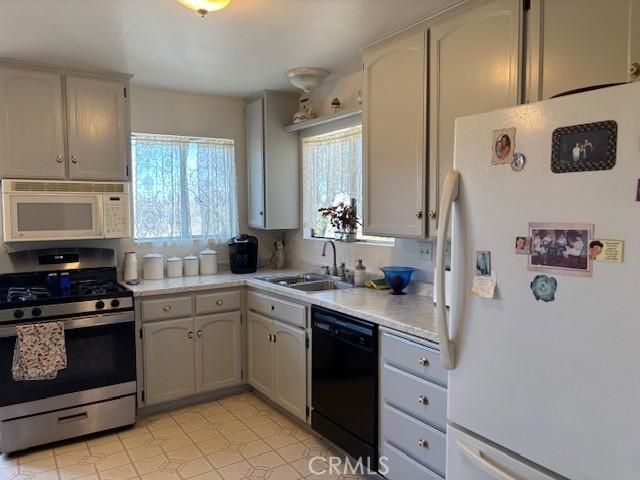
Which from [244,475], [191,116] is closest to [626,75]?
[244,475]

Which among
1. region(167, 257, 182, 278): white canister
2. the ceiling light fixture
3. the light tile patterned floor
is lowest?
the light tile patterned floor

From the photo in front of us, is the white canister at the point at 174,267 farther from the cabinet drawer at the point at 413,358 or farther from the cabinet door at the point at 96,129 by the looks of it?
the cabinet drawer at the point at 413,358

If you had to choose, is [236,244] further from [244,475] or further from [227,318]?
[244,475]

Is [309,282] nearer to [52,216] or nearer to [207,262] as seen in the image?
[207,262]

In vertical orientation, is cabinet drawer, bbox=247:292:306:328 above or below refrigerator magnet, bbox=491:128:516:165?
below

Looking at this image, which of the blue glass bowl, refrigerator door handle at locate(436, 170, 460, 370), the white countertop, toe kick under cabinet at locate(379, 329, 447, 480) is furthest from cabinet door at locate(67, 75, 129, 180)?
refrigerator door handle at locate(436, 170, 460, 370)

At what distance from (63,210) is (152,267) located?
2.45 ft

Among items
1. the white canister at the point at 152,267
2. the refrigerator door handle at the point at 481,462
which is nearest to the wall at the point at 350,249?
the white canister at the point at 152,267

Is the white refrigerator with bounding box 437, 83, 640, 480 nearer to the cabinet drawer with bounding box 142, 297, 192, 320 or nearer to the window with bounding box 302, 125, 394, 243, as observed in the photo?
the window with bounding box 302, 125, 394, 243

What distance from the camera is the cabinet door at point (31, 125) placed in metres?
3.04

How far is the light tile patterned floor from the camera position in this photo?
104 inches

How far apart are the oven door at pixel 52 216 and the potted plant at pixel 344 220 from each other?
5.23ft

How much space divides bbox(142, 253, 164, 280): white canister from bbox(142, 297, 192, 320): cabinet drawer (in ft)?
1.42

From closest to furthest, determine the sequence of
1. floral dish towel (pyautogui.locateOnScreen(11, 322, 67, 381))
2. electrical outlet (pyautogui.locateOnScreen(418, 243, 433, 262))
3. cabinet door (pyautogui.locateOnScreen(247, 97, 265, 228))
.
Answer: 1. floral dish towel (pyautogui.locateOnScreen(11, 322, 67, 381))
2. electrical outlet (pyautogui.locateOnScreen(418, 243, 433, 262))
3. cabinet door (pyautogui.locateOnScreen(247, 97, 265, 228))
